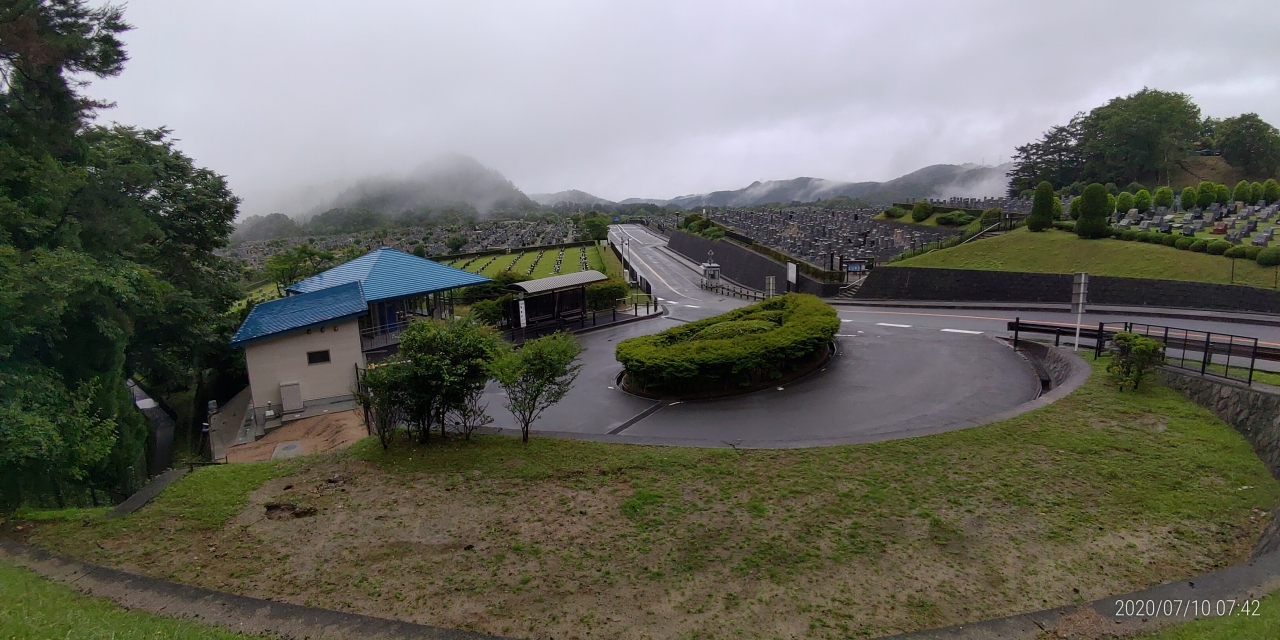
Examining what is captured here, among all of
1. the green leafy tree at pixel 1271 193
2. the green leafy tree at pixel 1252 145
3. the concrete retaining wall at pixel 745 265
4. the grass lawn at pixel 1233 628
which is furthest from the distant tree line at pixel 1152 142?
the grass lawn at pixel 1233 628

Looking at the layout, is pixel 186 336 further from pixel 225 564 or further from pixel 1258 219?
pixel 1258 219

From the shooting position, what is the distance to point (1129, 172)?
4722 cm

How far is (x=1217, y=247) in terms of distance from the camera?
21.0 metres

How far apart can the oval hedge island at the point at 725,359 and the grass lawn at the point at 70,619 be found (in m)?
9.73

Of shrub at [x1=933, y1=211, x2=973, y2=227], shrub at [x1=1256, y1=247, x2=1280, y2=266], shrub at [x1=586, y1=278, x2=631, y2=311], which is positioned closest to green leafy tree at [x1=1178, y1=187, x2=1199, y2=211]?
shrub at [x1=933, y1=211, x2=973, y2=227]

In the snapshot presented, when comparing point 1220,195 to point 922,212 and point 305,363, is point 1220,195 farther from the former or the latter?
point 305,363

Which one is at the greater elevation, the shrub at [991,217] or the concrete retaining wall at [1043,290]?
the shrub at [991,217]

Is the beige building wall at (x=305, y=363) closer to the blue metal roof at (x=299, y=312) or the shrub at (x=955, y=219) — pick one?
the blue metal roof at (x=299, y=312)

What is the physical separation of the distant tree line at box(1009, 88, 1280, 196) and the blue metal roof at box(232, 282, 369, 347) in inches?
1942

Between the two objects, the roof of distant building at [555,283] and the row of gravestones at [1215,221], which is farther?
the roof of distant building at [555,283]

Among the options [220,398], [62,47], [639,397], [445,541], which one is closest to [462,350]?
[445,541]

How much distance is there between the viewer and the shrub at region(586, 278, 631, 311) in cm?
2586

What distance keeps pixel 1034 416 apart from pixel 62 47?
17.6 metres

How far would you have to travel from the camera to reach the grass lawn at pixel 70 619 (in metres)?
4.07
